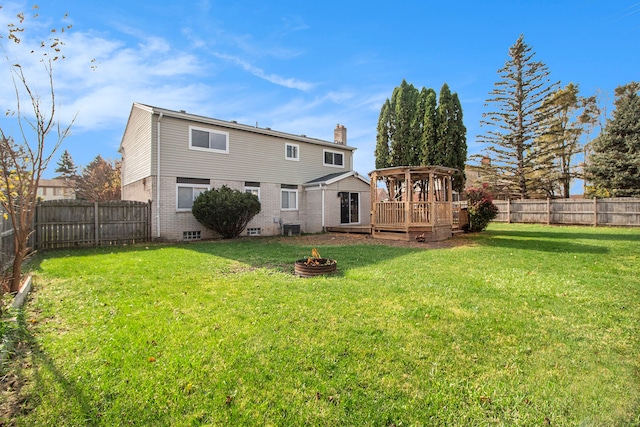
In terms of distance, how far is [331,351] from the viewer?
2996mm

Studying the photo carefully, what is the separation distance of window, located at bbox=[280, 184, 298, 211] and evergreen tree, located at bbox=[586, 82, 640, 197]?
22.6 meters

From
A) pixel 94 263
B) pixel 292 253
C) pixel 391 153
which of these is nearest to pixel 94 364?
pixel 94 263

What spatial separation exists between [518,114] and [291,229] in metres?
24.3

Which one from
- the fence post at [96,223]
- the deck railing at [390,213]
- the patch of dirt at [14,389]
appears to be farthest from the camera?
the deck railing at [390,213]

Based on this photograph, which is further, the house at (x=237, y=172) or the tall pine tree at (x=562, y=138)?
the tall pine tree at (x=562, y=138)

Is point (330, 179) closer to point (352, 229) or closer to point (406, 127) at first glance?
point (352, 229)

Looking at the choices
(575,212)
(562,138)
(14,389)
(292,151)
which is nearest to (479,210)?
(575,212)

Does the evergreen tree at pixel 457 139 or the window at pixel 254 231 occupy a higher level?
the evergreen tree at pixel 457 139

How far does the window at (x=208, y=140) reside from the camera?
13562 millimetres

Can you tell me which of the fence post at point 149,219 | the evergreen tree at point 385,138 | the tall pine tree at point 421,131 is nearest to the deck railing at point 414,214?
the tall pine tree at point 421,131

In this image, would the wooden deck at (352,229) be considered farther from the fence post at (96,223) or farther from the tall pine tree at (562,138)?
the tall pine tree at (562,138)

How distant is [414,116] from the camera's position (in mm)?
16859

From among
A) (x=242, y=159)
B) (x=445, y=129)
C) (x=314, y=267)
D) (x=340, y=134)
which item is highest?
(x=340, y=134)

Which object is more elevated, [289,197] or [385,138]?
[385,138]
